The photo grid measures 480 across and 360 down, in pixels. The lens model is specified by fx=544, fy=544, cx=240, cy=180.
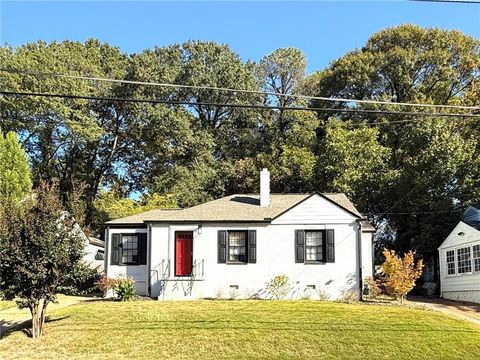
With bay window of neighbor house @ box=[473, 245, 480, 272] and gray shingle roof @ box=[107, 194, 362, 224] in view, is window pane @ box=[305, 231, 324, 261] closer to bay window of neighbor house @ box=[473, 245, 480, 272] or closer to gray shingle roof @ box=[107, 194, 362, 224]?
gray shingle roof @ box=[107, 194, 362, 224]

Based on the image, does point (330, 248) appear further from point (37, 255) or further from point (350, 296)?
point (37, 255)

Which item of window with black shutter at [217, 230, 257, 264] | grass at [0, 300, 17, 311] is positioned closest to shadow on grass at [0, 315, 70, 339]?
grass at [0, 300, 17, 311]

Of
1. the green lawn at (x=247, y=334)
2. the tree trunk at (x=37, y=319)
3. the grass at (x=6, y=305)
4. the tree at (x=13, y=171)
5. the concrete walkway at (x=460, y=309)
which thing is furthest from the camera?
the tree at (x=13, y=171)

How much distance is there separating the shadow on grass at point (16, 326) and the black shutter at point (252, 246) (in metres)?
7.56

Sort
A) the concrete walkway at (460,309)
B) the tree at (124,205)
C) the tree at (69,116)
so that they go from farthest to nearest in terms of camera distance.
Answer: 1. the tree at (69,116)
2. the tree at (124,205)
3. the concrete walkway at (460,309)

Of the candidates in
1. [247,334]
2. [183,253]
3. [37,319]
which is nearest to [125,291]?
[183,253]

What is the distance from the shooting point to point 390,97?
39094 millimetres

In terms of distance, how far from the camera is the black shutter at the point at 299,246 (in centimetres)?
2133

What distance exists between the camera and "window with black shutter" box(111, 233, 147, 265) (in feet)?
74.4

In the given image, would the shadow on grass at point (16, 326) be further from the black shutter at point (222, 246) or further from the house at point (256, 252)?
the black shutter at point (222, 246)

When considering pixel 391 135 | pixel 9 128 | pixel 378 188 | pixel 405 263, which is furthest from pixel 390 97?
pixel 9 128

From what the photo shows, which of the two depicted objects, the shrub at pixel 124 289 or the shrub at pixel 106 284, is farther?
the shrub at pixel 106 284

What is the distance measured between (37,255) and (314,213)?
10933 mm

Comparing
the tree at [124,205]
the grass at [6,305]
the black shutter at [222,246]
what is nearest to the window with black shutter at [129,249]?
the black shutter at [222,246]
